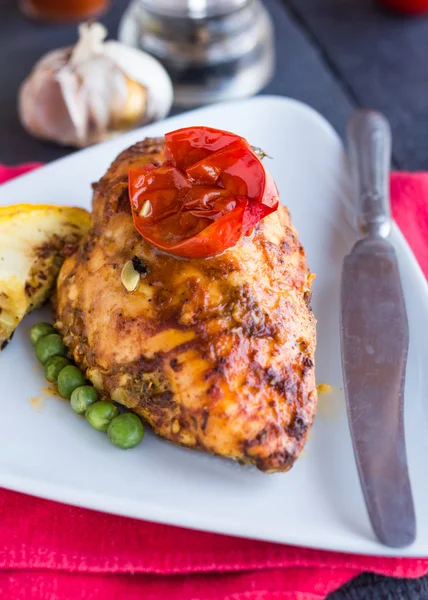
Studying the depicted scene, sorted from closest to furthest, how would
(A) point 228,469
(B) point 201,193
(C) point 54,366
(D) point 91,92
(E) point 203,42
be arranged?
(A) point 228,469 < (B) point 201,193 < (C) point 54,366 < (D) point 91,92 < (E) point 203,42

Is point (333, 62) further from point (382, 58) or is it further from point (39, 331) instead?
point (39, 331)

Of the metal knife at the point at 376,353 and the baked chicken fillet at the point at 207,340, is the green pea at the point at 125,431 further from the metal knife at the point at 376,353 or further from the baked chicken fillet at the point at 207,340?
the metal knife at the point at 376,353

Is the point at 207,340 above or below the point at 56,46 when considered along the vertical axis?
above

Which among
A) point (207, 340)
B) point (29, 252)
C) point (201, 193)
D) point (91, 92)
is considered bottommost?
point (91, 92)


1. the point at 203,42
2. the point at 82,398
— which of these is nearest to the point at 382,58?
the point at 203,42

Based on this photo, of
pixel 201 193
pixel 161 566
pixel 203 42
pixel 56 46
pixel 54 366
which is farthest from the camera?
pixel 56 46

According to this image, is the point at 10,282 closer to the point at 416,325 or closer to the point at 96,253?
the point at 96,253

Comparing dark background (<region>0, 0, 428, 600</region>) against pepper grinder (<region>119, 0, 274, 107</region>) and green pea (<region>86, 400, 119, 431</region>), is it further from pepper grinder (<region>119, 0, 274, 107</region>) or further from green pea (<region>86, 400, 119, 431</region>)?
green pea (<region>86, 400, 119, 431</region>)
